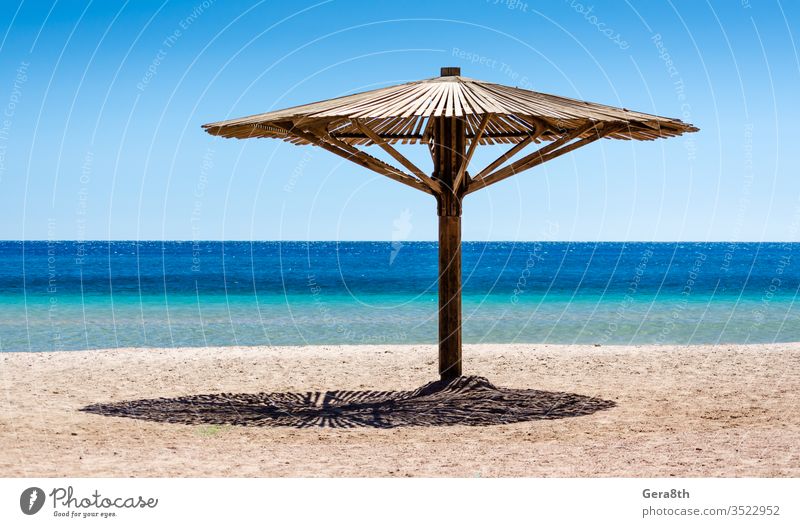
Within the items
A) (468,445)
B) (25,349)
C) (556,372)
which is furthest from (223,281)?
(468,445)

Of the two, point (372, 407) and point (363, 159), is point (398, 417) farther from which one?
point (363, 159)

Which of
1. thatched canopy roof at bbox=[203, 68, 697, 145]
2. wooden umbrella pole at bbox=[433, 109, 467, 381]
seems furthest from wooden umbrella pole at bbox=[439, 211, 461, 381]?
thatched canopy roof at bbox=[203, 68, 697, 145]

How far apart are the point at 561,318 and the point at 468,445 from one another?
1656 cm

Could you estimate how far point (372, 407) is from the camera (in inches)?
322

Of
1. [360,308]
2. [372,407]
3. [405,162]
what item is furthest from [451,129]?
[360,308]

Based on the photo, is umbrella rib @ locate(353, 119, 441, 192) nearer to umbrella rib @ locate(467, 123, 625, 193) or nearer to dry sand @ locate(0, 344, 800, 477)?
umbrella rib @ locate(467, 123, 625, 193)

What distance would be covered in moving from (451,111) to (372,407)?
108 inches

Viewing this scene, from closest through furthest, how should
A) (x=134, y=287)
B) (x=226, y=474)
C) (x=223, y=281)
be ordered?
(x=226, y=474) < (x=134, y=287) < (x=223, y=281)

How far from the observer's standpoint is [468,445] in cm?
646

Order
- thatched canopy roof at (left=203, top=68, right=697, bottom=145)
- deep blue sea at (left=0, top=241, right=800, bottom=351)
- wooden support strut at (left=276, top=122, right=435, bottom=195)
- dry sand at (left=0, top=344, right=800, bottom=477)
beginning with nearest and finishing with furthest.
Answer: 1. dry sand at (left=0, top=344, right=800, bottom=477)
2. thatched canopy roof at (left=203, top=68, right=697, bottom=145)
3. wooden support strut at (left=276, top=122, right=435, bottom=195)
4. deep blue sea at (left=0, top=241, right=800, bottom=351)

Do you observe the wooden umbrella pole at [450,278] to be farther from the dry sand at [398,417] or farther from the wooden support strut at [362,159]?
the dry sand at [398,417]

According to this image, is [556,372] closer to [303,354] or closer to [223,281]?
[303,354]

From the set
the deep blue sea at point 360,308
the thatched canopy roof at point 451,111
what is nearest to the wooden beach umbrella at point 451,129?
the thatched canopy roof at point 451,111

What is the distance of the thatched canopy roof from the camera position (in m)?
7.12
